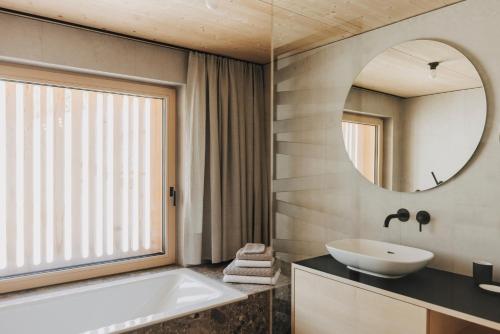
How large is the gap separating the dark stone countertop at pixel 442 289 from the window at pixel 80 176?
159 centimetres

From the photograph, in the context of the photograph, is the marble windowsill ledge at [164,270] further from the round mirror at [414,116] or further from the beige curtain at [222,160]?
the round mirror at [414,116]

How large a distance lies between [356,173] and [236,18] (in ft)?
4.00

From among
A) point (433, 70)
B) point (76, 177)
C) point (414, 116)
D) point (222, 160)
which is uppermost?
point (433, 70)

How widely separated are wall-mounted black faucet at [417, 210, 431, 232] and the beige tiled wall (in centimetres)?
2

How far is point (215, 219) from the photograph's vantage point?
2789 mm

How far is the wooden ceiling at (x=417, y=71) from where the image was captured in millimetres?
1268

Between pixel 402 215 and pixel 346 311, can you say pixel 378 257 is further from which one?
pixel 346 311

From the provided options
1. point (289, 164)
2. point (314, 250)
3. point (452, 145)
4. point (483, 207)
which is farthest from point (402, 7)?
point (314, 250)

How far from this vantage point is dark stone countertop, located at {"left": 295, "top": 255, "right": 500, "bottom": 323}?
4.12 ft

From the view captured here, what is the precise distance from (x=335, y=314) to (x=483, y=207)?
85cm

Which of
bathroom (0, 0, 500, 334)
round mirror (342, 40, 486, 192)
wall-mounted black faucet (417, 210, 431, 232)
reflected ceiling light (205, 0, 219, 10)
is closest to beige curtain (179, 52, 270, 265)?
bathroom (0, 0, 500, 334)

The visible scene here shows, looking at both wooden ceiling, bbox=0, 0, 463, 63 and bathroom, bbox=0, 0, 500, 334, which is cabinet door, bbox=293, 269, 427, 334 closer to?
bathroom, bbox=0, 0, 500, 334

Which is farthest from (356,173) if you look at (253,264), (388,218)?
(253,264)

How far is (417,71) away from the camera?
140 cm
